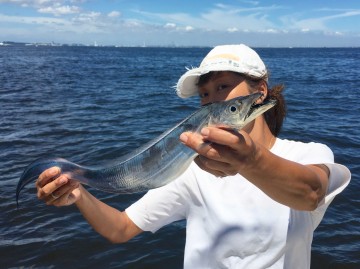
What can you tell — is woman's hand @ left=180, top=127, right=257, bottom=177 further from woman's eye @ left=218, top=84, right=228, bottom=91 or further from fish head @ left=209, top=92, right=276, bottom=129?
woman's eye @ left=218, top=84, right=228, bottom=91

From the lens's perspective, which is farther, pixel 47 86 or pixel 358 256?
pixel 47 86

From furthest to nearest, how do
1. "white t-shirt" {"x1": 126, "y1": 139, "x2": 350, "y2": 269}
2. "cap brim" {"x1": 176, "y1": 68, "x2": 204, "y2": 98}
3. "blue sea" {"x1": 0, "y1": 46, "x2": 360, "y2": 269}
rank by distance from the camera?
"blue sea" {"x1": 0, "y1": 46, "x2": 360, "y2": 269}, "cap brim" {"x1": 176, "y1": 68, "x2": 204, "y2": 98}, "white t-shirt" {"x1": 126, "y1": 139, "x2": 350, "y2": 269}

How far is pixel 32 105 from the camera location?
21047 millimetres

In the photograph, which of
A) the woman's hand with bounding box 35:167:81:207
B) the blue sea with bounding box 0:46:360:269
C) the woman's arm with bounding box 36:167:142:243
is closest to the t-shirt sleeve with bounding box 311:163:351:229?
the woman's arm with bounding box 36:167:142:243

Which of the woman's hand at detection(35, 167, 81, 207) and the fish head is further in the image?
the woman's hand at detection(35, 167, 81, 207)

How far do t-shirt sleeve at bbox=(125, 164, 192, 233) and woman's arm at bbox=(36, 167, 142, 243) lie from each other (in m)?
0.12

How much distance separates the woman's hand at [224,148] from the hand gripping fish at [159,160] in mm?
259

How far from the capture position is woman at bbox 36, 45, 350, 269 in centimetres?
238

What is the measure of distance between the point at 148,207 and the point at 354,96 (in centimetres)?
2449

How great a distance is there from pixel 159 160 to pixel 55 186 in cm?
103

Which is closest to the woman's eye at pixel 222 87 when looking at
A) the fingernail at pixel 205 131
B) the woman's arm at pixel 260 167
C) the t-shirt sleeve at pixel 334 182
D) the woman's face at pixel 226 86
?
the woman's face at pixel 226 86

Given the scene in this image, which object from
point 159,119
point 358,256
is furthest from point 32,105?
point 358,256

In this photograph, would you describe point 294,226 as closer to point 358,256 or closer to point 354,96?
point 358,256

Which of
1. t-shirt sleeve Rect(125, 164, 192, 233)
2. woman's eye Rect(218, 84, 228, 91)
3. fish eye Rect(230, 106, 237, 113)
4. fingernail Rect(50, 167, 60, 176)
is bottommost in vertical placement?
t-shirt sleeve Rect(125, 164, 192, 233)
